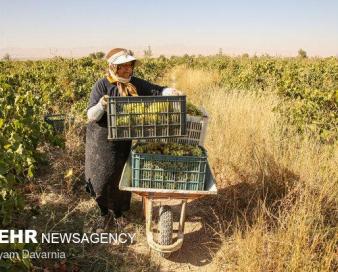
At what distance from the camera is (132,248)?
3705 millimetres

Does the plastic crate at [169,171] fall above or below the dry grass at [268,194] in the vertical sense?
above

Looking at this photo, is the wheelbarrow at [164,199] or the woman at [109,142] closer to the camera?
the wheelbarrow at [164,199]

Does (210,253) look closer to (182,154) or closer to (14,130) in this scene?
(182,154)

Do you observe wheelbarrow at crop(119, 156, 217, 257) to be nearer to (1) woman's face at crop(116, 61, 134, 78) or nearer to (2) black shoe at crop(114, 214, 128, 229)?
(2) black shoe at crop(114, 214, 128, 229)

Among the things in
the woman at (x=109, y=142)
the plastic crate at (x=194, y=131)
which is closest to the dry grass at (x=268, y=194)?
the plastic crate at (x=194, y=131)

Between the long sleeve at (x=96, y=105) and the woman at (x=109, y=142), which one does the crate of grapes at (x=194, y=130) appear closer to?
the woman at (x=109, y=142)

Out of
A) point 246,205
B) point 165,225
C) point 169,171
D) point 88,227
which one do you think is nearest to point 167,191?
point 169,171

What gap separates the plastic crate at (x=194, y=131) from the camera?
330 cm

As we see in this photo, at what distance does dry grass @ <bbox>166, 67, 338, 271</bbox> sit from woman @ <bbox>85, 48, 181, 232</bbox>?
116cm

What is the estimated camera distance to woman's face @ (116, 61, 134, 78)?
355cm

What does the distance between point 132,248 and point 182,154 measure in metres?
1.22

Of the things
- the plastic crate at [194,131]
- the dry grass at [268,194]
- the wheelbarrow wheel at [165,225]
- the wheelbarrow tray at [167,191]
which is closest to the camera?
the dry grass at [268,194]

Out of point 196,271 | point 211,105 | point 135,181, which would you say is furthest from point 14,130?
point 211,105

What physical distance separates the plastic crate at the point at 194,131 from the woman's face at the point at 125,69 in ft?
2.35
